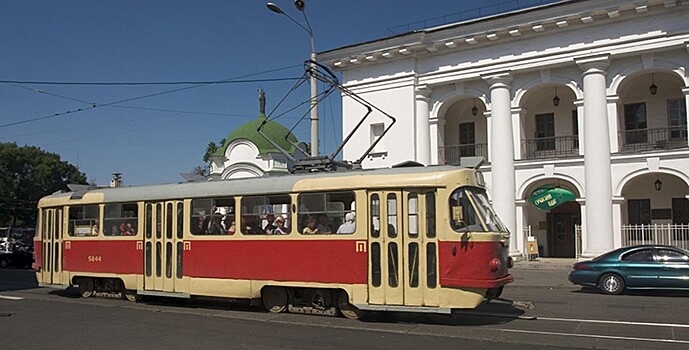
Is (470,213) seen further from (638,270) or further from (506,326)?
(638,270)

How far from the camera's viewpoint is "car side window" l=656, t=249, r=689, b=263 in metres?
15.8

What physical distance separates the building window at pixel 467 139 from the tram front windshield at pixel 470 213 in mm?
19174

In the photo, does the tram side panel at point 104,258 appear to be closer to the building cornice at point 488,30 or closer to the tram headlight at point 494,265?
the tram headlight at point 494,265

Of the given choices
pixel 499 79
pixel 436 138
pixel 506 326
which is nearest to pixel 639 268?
pixel 506 326

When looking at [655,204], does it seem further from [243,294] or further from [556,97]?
[243,294]

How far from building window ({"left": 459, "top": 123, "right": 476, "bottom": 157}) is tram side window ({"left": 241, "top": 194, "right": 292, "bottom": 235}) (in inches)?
742

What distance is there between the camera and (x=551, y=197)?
26547 millimetres

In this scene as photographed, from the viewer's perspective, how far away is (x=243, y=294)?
1305 cm

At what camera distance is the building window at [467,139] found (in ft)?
99.7

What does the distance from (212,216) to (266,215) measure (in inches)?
57.2

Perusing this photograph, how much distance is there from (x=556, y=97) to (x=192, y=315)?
68.7 ft

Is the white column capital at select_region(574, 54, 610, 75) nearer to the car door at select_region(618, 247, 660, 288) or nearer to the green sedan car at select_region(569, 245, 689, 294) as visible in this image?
the green sedan car at select_region(569, 245, 689, 294)

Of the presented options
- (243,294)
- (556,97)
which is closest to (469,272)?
(243,294)

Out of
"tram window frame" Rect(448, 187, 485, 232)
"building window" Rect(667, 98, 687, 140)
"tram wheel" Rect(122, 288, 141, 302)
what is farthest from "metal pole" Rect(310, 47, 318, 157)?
"building window" Rect(667, 98, 687, 140)
